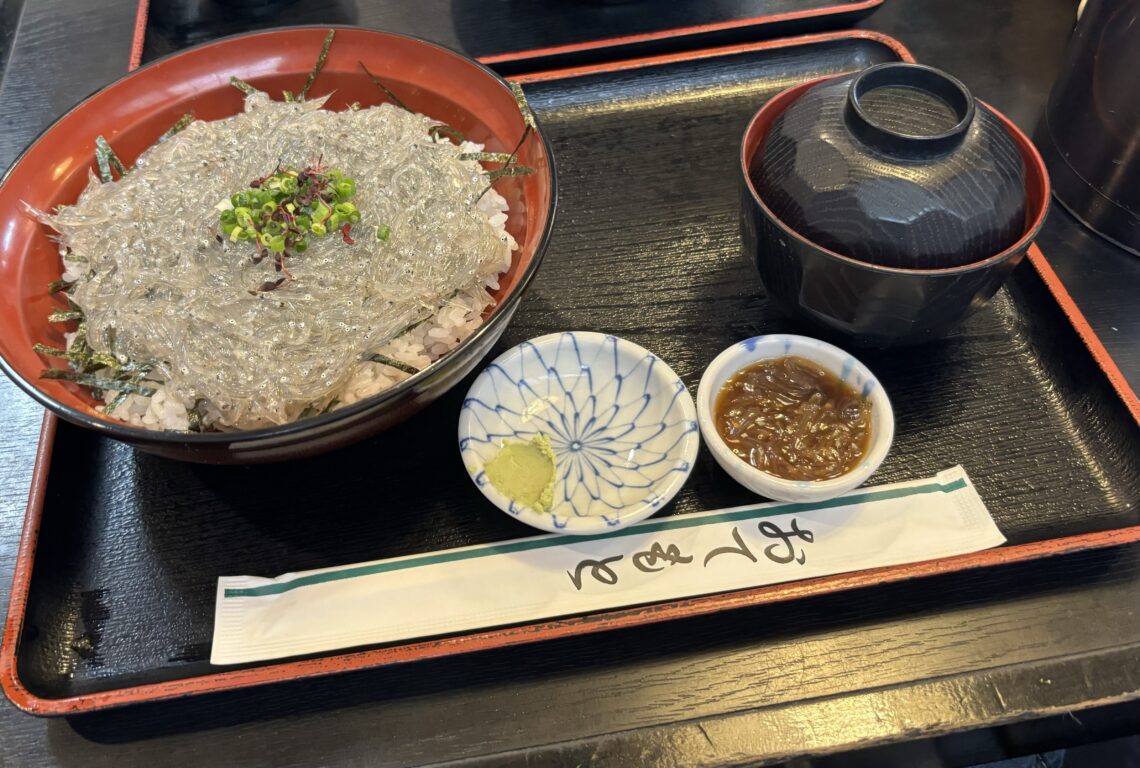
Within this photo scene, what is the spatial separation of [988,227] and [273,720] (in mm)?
1562

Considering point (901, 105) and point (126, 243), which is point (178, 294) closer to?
point (126, 243)

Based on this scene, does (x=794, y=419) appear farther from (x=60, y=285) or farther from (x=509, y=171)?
(x=60, y=285)

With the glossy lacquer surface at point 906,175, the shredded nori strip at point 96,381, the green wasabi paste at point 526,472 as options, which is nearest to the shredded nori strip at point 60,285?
the shredded nori strip at point 96,381

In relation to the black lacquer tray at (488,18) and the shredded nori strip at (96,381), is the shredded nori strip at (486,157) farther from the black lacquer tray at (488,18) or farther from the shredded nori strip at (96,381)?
the shredded nori strip at (96,381)

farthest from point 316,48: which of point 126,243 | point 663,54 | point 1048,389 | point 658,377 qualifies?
point 1048,389

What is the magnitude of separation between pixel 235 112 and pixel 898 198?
1539mm

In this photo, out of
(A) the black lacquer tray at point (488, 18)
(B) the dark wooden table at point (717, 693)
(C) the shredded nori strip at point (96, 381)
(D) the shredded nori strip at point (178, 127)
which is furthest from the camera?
(A) the black lacquer tray at point (488, 18)

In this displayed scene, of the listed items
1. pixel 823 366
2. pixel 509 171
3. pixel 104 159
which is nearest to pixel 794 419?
pixel 823 366

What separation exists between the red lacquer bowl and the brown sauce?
504 millimetres

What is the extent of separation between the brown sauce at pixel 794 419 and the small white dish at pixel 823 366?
0.05ft

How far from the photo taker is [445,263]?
148cm

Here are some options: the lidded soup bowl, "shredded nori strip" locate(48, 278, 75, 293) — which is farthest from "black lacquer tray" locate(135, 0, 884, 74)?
"shredded nori strip" locate(48, 278, 75, 293)

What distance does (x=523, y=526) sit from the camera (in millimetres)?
1412

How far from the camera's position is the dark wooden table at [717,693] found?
47.6 inches
